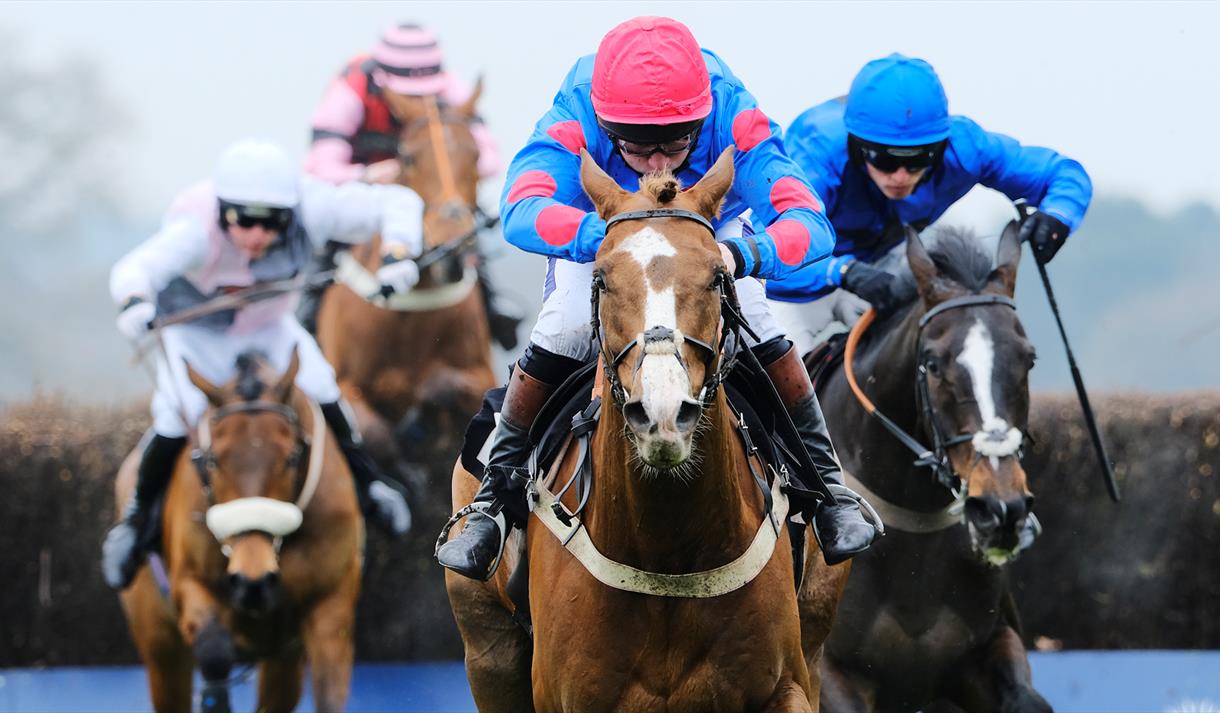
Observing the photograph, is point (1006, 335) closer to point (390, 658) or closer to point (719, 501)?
point (719, 501)

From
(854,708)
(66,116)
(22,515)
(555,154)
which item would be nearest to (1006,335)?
(854,708)

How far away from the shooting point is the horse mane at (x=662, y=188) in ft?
11.8

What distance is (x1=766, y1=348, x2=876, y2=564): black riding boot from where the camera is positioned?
4.23m

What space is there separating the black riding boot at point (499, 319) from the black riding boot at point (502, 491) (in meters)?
6.77

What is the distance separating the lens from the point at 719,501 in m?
3.76

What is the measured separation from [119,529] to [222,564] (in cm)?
62

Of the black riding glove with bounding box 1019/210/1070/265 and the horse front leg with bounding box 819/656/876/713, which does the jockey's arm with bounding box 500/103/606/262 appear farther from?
the black riding glove with bounding box 1019/210/1070/265

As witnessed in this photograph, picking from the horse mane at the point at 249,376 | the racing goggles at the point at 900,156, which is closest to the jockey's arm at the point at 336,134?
the horse mane at the point at 249,376

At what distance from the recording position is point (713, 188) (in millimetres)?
3752

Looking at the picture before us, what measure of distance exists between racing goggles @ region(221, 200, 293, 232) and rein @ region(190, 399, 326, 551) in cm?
91

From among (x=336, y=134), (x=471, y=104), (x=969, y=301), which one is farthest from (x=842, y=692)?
(x=471, y=104)

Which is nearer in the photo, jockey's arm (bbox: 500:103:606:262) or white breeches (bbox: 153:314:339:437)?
jockey's arm (bbox: 500:103:606:262)

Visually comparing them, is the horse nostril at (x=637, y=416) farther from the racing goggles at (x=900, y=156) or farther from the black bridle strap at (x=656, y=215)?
the racing goggles at (x=900, y=156)

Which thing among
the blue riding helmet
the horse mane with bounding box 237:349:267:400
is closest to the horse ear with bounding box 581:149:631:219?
the blue riding helmet
